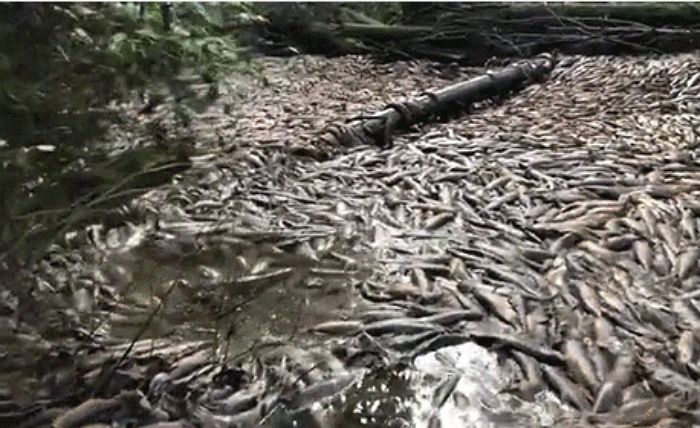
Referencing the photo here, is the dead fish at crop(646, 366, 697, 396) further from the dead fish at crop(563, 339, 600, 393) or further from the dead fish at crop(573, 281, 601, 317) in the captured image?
the dead fish at crop(573, 281, 601, 317)

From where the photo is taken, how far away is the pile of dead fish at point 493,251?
2129mm

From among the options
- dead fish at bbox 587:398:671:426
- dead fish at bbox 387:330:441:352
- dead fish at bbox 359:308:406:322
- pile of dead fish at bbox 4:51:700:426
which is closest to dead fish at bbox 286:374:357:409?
pile of dead fish at bbox 4:51:700:426

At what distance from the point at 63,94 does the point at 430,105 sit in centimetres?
266

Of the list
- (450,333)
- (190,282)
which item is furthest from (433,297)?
(190,282)

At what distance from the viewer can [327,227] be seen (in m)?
3.07

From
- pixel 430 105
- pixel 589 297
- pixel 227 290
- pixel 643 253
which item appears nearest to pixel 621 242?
pixel 643 253

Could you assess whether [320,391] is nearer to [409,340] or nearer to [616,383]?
[409,340]

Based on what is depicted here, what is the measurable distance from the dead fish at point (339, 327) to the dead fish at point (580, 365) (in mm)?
580

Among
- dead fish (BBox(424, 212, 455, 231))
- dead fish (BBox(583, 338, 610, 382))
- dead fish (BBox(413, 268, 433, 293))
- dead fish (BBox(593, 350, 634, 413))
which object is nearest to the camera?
dead fish (BBox(593, 350, 634, 413))

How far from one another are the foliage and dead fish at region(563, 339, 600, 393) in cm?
125

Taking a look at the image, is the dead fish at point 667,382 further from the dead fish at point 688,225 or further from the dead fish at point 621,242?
the dead fish at point 688,225

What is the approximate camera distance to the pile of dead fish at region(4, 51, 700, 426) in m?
2.13

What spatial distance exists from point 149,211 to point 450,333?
4.27 feet

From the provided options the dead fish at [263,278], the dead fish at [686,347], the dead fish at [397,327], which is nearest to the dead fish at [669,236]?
the dead fish at [686,347]
